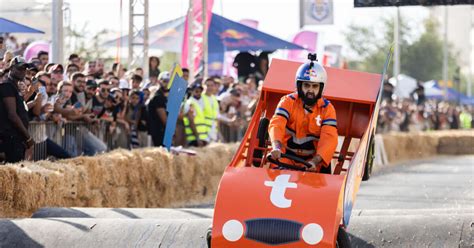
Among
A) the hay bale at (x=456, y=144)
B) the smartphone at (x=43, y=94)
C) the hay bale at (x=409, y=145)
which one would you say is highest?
the smartphone at (x=43, y=94)

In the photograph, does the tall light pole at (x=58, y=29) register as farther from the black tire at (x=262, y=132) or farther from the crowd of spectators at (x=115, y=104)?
the black tire at (x=262, y=132)

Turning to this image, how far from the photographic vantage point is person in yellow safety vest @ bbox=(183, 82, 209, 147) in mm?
20172

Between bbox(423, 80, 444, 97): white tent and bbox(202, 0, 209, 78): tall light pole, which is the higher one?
bbox(202, 0, 209, 78): tall light pole

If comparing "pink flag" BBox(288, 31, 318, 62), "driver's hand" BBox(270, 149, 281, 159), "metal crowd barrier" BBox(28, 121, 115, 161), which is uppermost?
"pink flag" BBox(288, 31, 318, 62)

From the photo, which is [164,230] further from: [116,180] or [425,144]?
[425,144]

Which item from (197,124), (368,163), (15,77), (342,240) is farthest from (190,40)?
(342,240)

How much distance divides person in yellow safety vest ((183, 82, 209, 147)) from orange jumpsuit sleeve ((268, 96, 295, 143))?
8878 mm

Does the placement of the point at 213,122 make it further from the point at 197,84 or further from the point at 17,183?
the point at 17,183

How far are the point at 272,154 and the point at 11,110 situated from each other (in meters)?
4.08

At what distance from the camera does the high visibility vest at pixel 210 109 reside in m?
20.5

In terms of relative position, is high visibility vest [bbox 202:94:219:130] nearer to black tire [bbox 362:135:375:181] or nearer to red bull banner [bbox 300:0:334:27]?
black tire [bbox 362:135:375:181]

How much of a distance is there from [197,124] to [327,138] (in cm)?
958

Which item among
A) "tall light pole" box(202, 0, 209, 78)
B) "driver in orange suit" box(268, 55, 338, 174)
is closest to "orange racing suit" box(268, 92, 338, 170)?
"driver in orange suit" box(268, 55, 338, 174)

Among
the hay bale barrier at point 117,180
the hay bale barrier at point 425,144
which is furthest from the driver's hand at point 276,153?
the hay bale barrier at point 425,144
